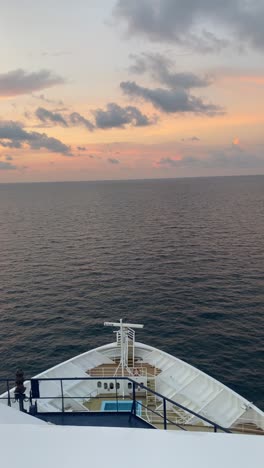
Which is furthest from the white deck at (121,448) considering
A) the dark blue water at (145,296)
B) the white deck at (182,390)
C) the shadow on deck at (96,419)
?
the dark blue water at (145,296)

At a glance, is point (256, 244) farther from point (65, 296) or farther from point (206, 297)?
point (65, 296)

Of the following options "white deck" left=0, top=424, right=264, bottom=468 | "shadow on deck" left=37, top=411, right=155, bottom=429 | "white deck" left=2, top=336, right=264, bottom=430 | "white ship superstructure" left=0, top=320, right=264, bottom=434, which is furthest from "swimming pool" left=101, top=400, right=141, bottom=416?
"white deck" left=0, top=424, right=264, bottom=468

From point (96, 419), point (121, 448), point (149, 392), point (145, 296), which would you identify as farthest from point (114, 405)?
point (145, 296)

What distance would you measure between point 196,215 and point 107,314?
93.2 meters

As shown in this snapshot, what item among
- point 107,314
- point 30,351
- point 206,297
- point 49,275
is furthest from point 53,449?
point 49,275

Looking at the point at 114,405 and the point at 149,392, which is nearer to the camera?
the point at 114,405

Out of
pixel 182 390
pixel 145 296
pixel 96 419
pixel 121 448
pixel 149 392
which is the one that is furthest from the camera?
pixel 145 296

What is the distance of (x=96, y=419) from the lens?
14.6 meters

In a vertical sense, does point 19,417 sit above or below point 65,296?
above

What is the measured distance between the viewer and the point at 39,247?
288 feet

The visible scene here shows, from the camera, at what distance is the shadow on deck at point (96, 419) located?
14312mm

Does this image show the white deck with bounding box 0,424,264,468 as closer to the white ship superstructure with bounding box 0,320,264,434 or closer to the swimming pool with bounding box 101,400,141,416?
the white ship superstructure with bounding box 0,320,264,434

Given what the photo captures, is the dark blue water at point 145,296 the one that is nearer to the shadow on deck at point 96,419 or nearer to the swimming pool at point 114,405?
the swimming pool at point 114,405

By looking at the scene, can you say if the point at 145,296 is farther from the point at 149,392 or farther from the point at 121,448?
the point at 121,448
